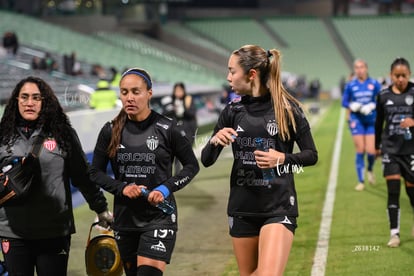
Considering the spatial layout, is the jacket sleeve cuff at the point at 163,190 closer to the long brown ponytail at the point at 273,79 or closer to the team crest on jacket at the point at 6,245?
the long brown ponytail at the point at 273,79

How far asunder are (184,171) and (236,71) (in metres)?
0.83

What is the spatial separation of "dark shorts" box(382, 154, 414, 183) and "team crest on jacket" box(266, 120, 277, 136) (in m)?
4.20

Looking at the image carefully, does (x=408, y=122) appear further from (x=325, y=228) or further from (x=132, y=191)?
(x=132, y=191)

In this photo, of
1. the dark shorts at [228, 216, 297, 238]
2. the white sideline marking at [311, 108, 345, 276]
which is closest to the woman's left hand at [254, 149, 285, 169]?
the dark shorts at [228, 216, 297, 238]

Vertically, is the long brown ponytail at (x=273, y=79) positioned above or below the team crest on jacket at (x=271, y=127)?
above

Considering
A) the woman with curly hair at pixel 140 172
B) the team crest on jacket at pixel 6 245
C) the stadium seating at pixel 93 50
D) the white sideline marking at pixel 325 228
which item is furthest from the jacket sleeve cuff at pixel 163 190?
the stadium seating at pixel 93 50

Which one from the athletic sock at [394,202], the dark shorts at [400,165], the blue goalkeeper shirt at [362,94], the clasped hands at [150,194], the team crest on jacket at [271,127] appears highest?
the blue goalkeeper shirt at [362,94]

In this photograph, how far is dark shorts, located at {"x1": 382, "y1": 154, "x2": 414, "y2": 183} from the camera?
9.27 m

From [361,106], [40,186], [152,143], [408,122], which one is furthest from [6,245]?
[361,106]

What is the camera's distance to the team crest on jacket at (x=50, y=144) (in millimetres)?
5434

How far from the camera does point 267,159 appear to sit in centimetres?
528

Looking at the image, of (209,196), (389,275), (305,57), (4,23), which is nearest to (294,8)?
(305,57)

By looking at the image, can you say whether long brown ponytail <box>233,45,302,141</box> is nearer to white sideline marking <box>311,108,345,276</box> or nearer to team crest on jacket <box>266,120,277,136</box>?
team crest on jacket <box>266,120,277,136</box>

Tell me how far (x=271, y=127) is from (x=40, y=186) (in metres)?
1.62
